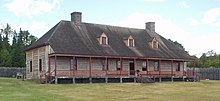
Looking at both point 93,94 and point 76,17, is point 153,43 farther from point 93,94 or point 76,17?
point 93,94

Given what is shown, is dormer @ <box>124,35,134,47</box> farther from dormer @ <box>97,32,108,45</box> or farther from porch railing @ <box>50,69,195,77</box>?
porch railing @ <box>50,69,195,77</box>

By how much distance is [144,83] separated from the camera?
38.0m

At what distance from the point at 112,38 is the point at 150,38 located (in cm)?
693

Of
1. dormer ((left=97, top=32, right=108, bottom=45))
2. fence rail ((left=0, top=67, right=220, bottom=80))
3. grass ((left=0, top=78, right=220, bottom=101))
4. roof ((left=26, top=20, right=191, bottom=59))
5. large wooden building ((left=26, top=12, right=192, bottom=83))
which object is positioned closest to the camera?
grass ((left=0, top=78, right=220, bottom=101))

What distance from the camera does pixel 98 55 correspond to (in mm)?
37812

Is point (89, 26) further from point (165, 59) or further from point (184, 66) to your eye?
point (184, 66)

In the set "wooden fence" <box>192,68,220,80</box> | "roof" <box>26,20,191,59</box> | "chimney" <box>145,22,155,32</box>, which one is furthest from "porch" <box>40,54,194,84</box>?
"wooden fence" <box>192,68,220,80</box>

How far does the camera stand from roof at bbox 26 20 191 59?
122 feet

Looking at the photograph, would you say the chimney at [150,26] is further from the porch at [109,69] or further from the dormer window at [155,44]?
the porch at [109,69]

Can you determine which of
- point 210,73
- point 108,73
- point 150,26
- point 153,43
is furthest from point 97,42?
point 210,73

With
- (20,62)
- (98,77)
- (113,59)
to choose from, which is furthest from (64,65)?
(20,62)

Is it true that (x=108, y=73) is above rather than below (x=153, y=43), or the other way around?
below

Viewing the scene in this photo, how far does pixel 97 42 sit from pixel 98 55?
3.47 meters

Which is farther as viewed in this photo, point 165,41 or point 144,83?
point 165,41
